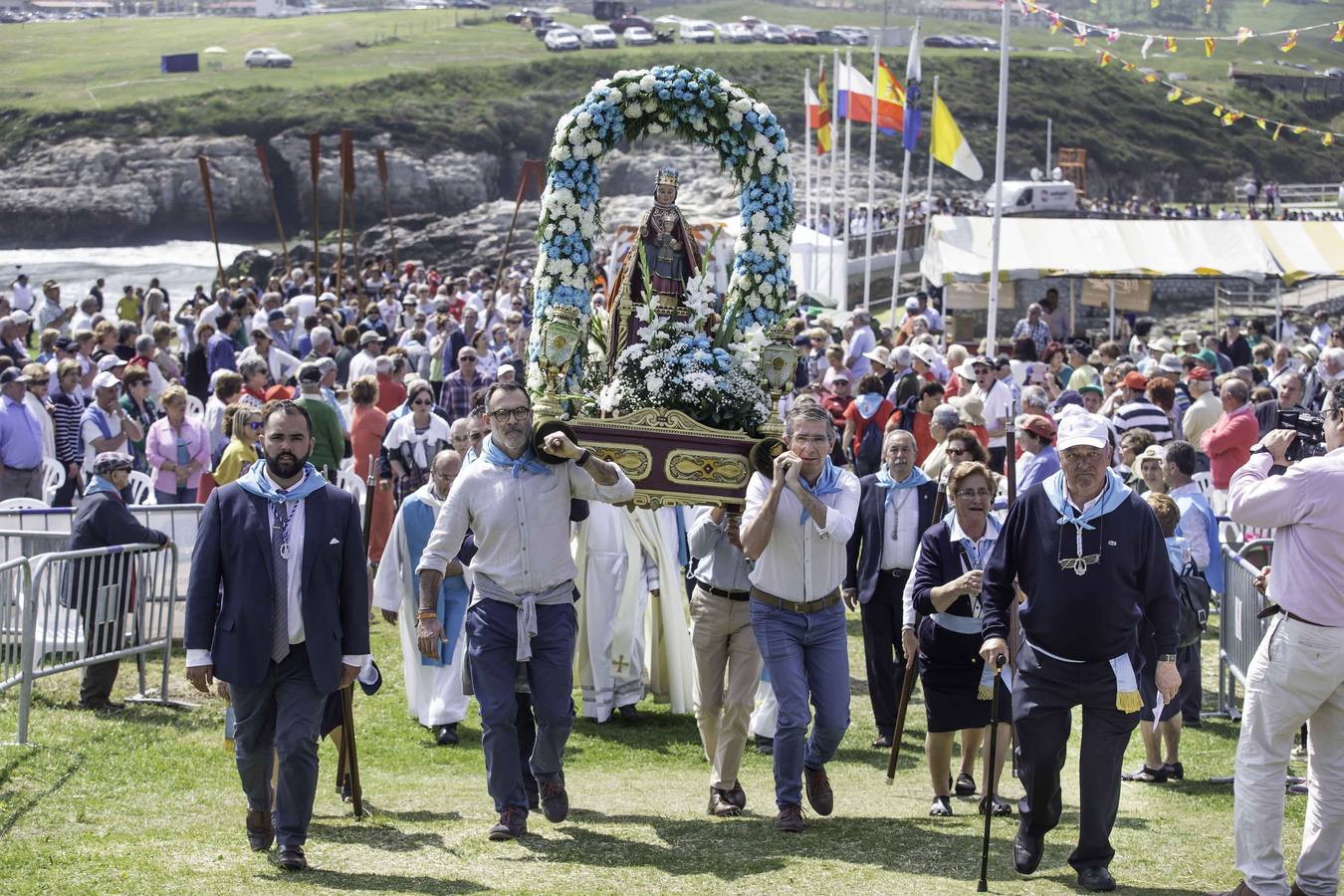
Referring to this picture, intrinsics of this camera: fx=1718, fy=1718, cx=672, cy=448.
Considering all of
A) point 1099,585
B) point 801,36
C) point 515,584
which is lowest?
point 515,584

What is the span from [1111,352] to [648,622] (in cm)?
1030

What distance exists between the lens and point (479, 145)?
9056 centimetres

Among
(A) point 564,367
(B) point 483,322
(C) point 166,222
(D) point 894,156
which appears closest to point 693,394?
(A) point 564,367

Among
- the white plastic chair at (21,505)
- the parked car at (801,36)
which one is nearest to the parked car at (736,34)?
the parked car at (801,36)

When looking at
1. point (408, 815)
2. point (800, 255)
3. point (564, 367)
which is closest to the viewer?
point (408, 815)

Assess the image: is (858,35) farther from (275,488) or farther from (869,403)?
(275,488)

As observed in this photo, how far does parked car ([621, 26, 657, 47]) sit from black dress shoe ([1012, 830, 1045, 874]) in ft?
356

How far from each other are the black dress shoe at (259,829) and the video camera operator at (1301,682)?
4.12 m

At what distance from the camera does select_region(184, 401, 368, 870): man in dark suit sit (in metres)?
7.37

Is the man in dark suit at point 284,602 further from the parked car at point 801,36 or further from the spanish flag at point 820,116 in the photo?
the parked car at point 801,36

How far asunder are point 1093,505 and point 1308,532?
0.84 meters

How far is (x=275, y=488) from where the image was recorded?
7473 mm

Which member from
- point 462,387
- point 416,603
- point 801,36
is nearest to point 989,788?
point 416,603

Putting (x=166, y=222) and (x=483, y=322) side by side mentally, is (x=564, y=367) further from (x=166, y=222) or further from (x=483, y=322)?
(x=166, y=222)
